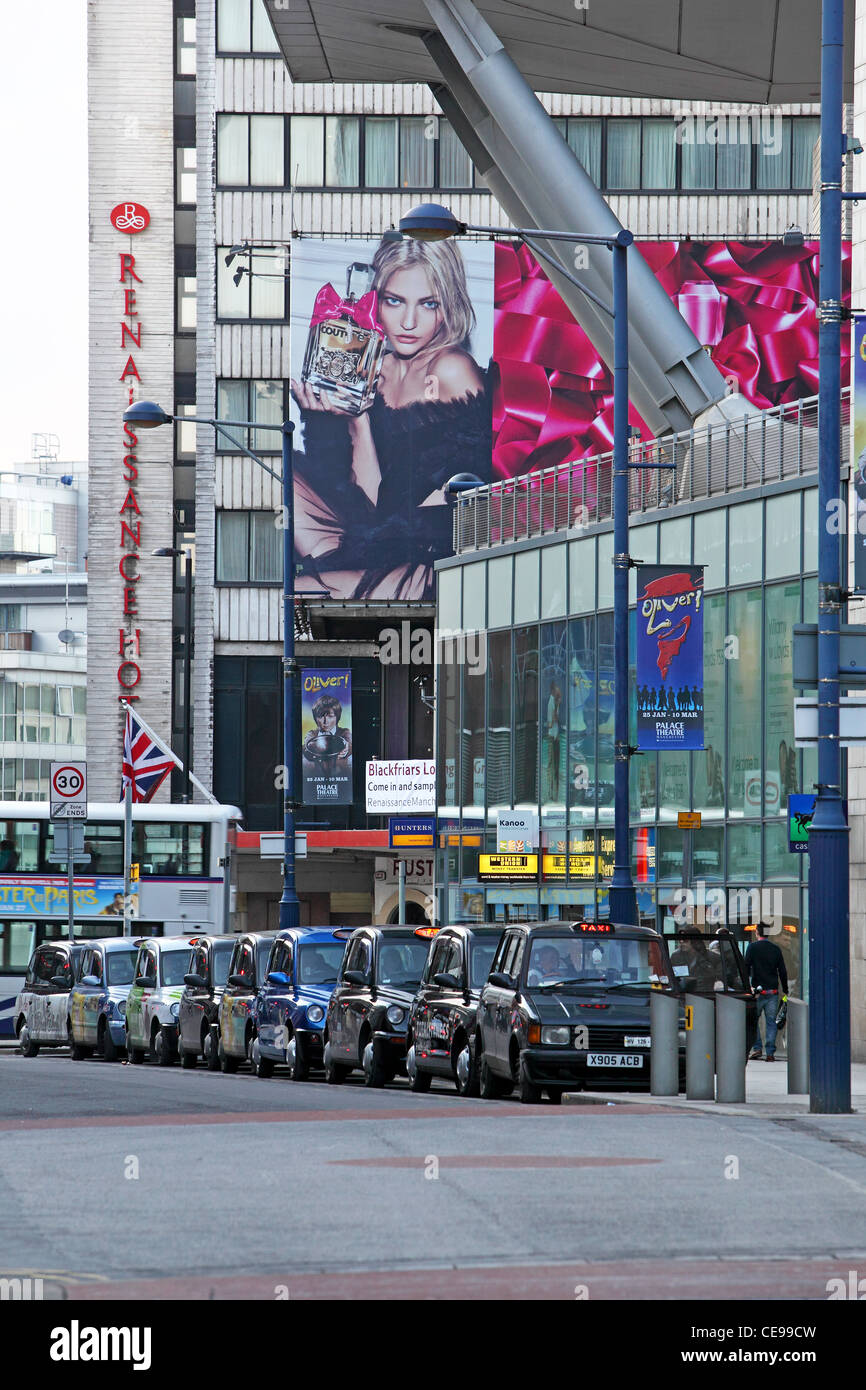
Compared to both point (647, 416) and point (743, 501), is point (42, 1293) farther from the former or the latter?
point (647, 416)

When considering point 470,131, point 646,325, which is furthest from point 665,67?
point 646,325

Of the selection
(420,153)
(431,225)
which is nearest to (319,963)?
(431,225)

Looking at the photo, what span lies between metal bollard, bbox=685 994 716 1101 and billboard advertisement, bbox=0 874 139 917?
861 inches

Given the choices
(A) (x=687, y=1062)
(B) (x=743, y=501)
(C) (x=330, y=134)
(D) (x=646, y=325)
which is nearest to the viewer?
(A) (x=687, y=1062)

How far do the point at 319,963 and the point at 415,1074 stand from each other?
4444 millimetres

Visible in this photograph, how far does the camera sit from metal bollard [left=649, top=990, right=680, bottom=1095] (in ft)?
64.0

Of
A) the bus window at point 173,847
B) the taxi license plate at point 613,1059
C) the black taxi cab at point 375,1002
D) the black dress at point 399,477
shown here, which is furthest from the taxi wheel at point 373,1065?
the black dress at point 399,477

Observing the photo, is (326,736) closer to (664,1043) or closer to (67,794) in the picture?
(67,794)

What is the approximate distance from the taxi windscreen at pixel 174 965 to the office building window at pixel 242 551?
35218mm

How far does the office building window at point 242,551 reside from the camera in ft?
218

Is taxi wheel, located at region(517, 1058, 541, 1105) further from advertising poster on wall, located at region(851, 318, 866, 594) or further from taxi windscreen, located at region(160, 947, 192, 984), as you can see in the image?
taxi windscreen, located at region(160, 947, 192, 984)

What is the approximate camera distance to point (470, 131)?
141ft

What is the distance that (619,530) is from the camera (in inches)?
1041
